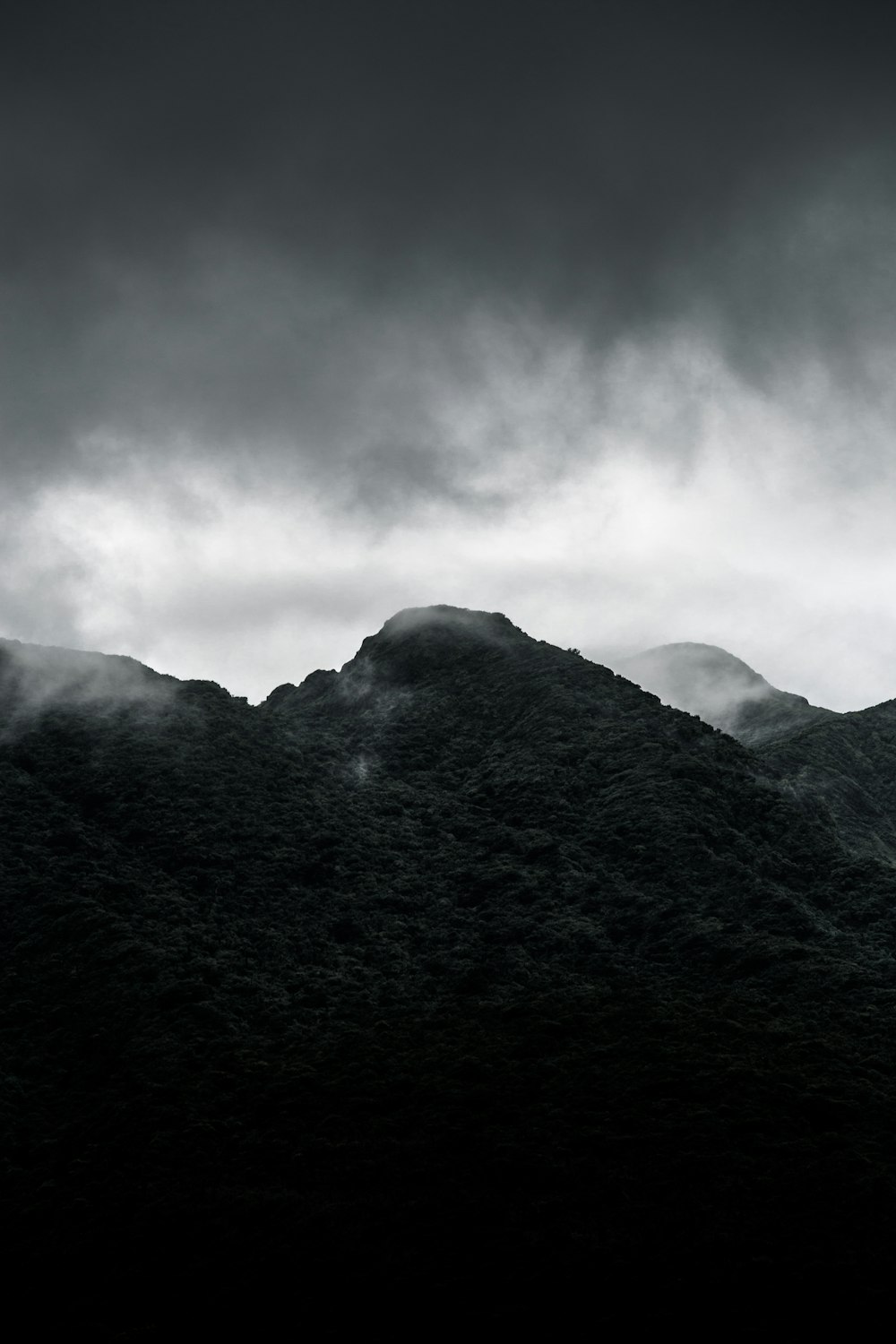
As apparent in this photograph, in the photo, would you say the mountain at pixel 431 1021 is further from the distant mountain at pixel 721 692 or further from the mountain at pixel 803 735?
the distant mountain at pixel 721 692

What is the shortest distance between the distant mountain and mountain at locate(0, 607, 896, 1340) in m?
50.8

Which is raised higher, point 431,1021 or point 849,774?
point 849,774

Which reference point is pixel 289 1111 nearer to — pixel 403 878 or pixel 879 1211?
pixel 879 1211

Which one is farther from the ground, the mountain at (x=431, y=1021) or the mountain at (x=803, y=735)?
the mountain at (x=803, y=735)

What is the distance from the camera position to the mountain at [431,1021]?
25.0 metres

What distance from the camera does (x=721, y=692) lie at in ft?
462

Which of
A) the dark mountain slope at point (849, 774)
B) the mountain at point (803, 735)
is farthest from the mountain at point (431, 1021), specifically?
the mountain at point (803, 735)

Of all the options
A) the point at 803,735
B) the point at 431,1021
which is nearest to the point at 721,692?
the point at 803,735

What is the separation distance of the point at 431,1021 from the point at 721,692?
355 feet

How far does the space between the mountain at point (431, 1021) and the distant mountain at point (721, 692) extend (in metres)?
50.8

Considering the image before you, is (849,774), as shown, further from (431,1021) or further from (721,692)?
(431,1021)

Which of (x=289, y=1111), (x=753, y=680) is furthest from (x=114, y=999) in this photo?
(x=753, y=680)

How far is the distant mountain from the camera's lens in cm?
12162

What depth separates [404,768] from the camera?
2896 inches
